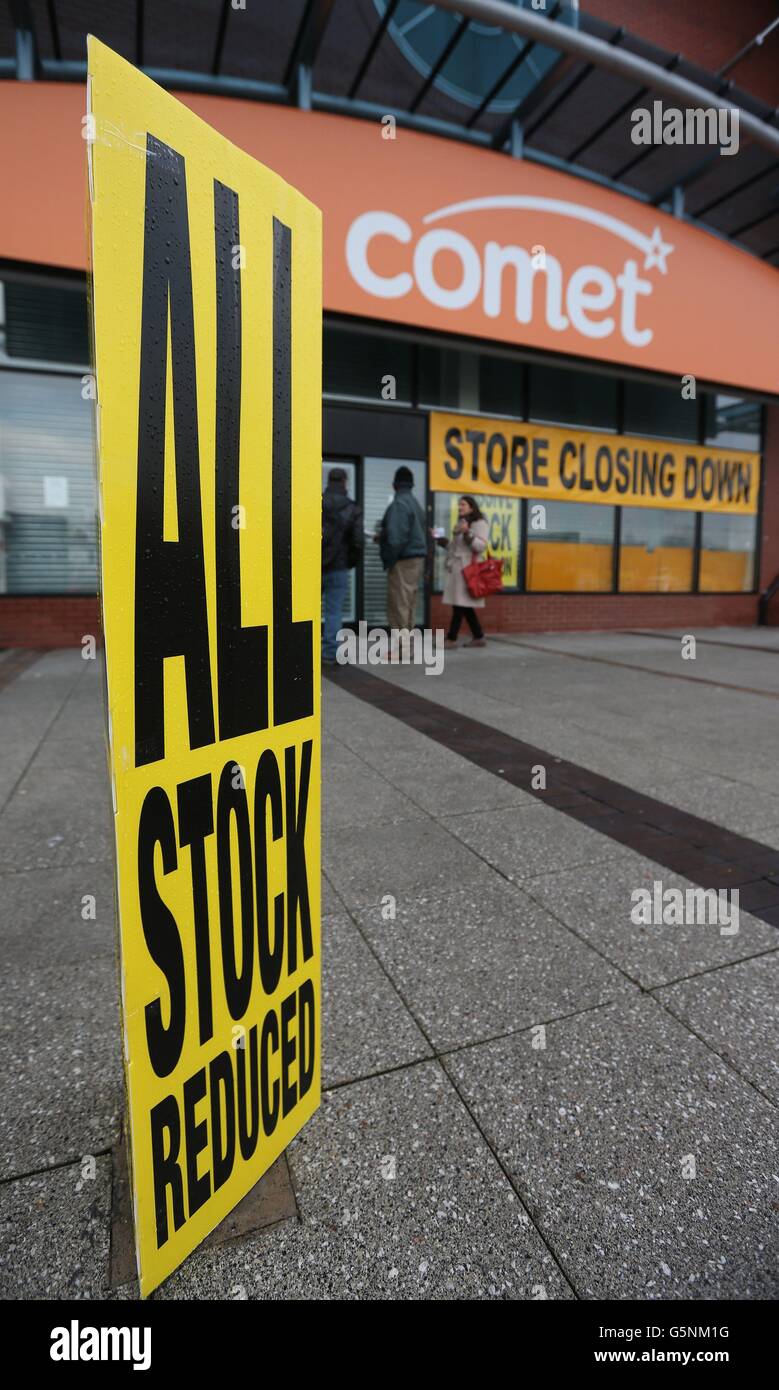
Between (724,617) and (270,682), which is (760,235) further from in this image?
(270,682)

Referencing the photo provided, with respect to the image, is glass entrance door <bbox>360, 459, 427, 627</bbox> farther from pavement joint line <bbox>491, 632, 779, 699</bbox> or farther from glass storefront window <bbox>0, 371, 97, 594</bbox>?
glass storefront window <bbox>0, 371, 97, 594</bbox>

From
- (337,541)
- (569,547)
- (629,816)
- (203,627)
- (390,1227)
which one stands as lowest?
(390,1227)

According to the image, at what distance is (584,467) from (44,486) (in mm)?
7996


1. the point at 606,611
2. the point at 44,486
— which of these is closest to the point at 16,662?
the point at 44,486

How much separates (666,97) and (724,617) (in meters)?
8.19

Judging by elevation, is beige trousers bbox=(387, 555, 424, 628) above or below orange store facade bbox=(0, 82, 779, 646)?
below

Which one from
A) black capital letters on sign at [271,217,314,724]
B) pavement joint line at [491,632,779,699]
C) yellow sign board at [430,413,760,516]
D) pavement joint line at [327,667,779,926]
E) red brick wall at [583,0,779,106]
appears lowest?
pavement joint line at [327,667,779,926]

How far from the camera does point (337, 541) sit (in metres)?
7.81

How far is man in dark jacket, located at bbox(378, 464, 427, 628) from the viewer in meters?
8.55

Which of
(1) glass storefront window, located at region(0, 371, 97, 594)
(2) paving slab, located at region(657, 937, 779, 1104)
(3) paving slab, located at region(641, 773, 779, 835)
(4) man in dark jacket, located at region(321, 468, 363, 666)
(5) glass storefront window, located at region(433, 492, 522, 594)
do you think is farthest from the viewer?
(5) glass storefront window, located at region(433, 492, 522, 594)

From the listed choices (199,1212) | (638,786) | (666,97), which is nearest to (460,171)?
(666,97)

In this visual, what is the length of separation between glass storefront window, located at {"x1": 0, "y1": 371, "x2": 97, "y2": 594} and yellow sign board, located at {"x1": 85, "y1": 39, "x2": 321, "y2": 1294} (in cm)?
817

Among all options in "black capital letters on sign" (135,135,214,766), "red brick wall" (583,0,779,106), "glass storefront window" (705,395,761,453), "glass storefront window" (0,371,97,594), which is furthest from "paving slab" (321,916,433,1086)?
"glass storefront window" (705,395,761,453)

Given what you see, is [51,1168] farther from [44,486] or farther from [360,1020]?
[44,486]
